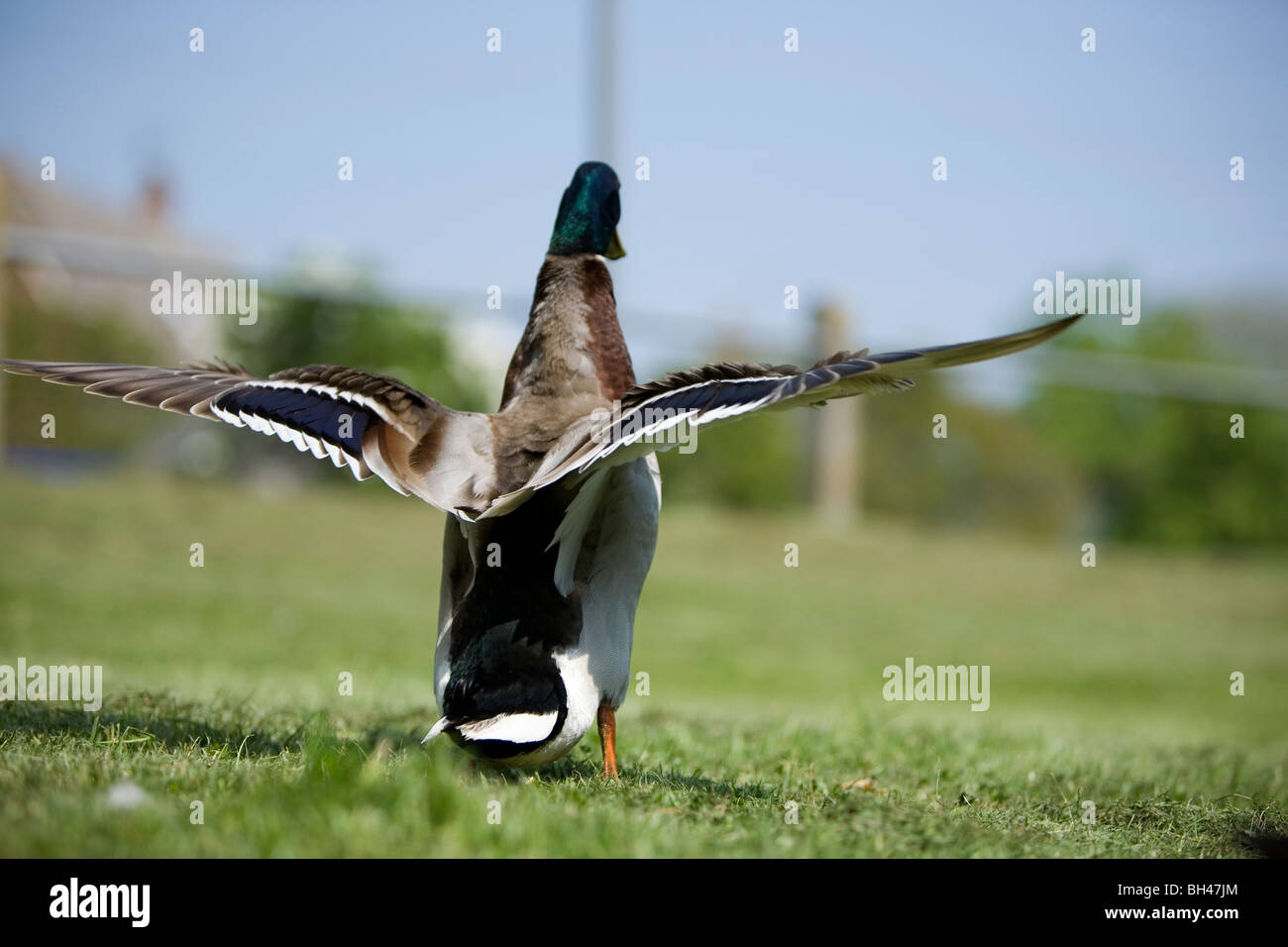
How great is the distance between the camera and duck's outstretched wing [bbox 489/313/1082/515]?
3.34 m

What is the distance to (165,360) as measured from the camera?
72.5ft

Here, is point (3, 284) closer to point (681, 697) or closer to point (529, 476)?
point (681, 697)

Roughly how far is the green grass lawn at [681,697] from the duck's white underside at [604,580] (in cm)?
31

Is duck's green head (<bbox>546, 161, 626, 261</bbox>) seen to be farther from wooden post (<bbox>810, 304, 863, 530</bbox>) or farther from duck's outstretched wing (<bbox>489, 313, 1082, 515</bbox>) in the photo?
wooden post (<bbox>810, 304, 863, 530</bbox>)

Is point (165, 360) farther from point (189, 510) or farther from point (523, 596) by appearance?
point (523, 596)

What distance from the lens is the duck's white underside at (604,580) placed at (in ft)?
13.0

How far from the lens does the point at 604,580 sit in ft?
13.5

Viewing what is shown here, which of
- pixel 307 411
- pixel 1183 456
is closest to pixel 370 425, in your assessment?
pixel 307 411

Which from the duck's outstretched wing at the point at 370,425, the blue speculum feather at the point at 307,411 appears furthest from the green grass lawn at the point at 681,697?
the blue speculum feather at the point at 307,411

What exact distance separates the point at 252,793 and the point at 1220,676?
45.7ft

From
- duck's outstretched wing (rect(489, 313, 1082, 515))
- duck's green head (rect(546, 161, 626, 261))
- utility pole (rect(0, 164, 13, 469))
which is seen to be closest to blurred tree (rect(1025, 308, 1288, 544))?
utility pole (rect(0, 164, 13, 469))

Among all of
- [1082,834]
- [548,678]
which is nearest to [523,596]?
[548,678]

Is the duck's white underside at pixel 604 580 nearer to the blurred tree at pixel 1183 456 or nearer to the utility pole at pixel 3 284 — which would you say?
the utility pole at pixel 3 284

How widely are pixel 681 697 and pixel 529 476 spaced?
5.90m
